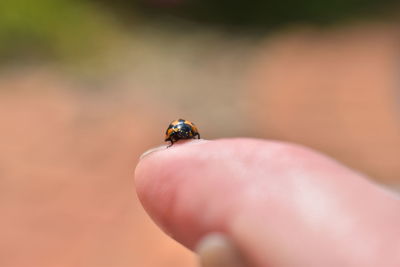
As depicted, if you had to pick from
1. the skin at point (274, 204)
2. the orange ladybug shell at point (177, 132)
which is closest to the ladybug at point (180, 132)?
the orange ladybug shell at point (177, 132)

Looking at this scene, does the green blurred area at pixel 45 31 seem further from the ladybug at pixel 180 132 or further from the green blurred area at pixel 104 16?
the ladybug at pixel 180 132

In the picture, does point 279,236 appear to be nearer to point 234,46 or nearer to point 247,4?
point 234,46

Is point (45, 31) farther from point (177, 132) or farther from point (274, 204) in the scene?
point (274, 204)

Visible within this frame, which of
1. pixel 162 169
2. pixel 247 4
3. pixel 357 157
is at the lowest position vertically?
pixel 162 169

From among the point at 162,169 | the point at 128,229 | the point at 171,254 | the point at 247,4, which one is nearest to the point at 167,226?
the point at 162,169

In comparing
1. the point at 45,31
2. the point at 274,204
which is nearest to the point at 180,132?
the point at 274,204
